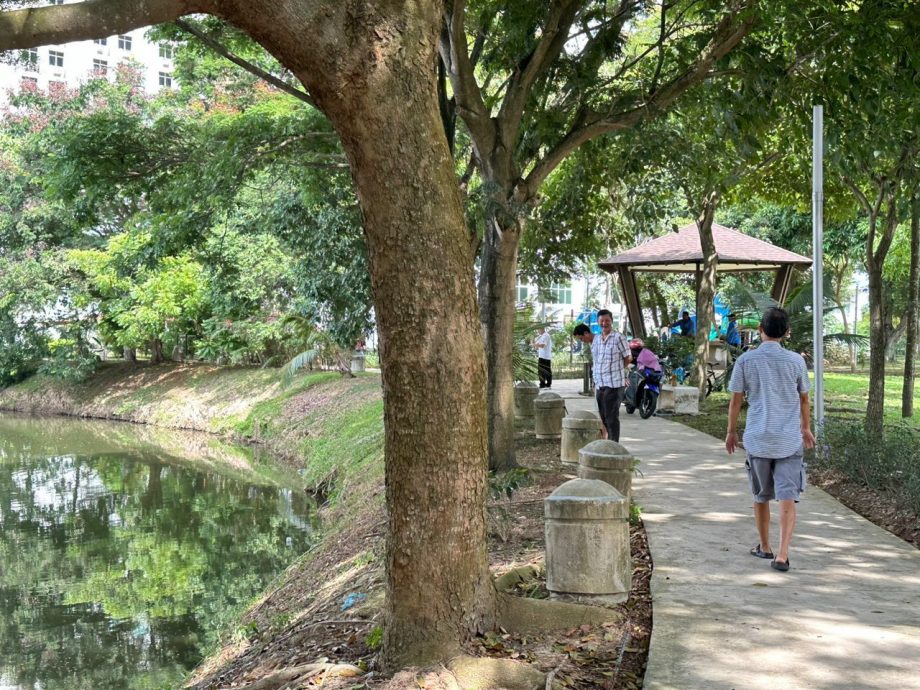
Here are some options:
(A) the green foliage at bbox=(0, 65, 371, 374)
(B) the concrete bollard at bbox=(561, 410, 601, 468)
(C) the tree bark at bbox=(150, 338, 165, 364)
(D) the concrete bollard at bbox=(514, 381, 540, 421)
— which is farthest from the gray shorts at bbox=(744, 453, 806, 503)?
(C) the tree bark at bbox=(150, 338, 165, 364)

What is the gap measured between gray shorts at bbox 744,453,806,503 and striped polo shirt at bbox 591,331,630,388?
4.25m

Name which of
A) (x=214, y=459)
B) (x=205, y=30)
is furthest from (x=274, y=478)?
(x=205, y=30)

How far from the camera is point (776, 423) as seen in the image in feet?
22.6

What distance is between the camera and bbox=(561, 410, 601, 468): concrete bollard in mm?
11461

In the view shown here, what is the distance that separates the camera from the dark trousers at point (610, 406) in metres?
11.4

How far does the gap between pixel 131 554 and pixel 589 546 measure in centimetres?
1073

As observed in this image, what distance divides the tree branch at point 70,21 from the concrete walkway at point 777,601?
154 inches

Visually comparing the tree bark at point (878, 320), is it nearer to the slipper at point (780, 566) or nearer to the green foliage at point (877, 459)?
the green foliage at point (877, 459)

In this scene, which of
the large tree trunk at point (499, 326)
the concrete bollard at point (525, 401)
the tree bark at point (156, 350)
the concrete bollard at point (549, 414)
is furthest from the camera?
the tree bark at point (156, 350)

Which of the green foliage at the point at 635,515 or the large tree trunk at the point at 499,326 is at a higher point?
the large tree trunk at the point at 499,326

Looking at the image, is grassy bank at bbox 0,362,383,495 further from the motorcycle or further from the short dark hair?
the short dark hair

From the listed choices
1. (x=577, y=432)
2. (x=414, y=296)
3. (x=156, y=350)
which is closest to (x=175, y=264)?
(x=156, y=350)

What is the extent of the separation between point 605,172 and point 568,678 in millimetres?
10917

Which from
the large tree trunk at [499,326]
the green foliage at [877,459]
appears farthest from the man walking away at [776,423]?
the large tree trunk at [499,326]
